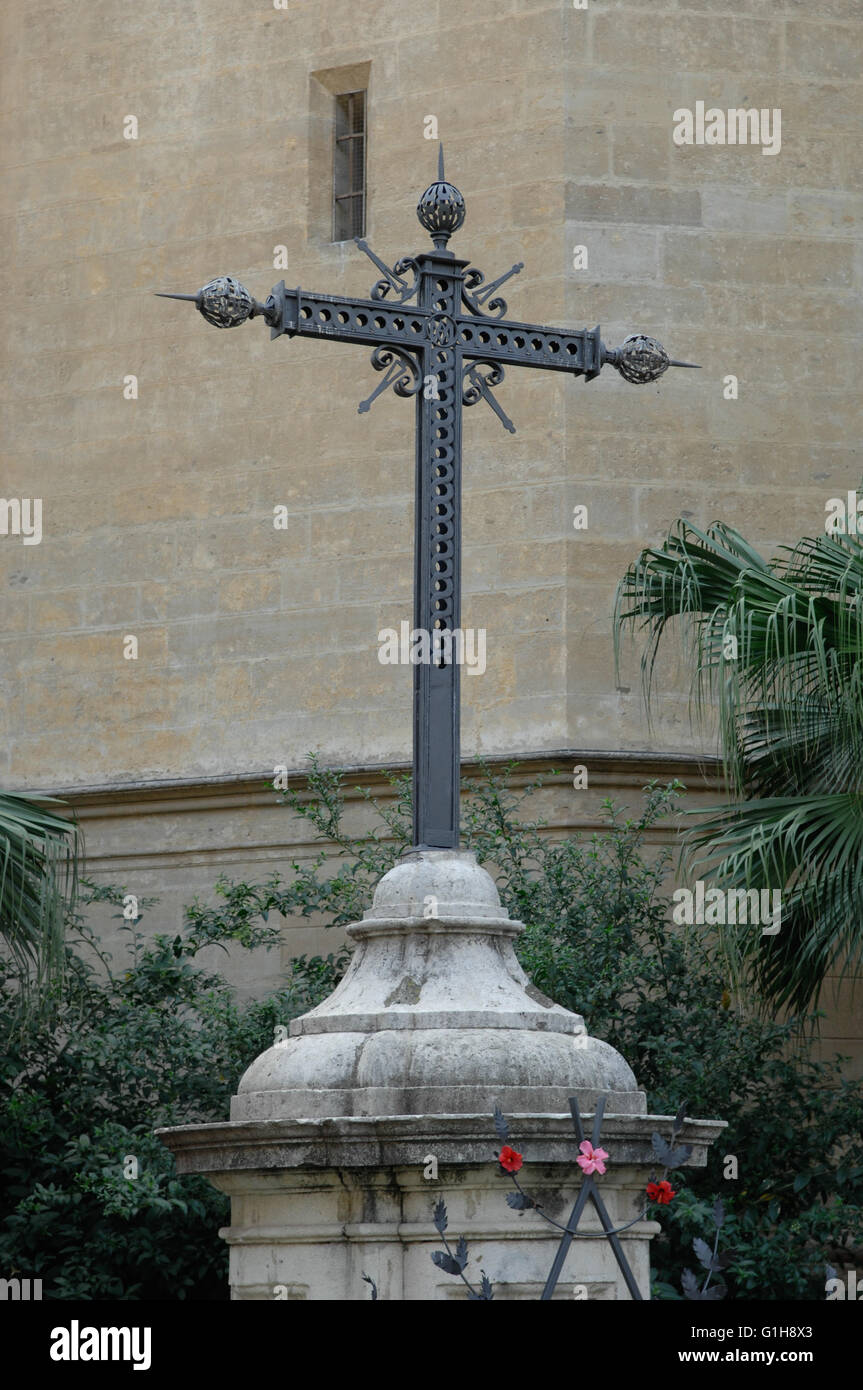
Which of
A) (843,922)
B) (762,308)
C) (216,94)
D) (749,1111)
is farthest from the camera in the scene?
(216,94)

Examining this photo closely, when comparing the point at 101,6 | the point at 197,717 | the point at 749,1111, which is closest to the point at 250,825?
the point at 197,717

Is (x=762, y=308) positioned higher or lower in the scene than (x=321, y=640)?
higher

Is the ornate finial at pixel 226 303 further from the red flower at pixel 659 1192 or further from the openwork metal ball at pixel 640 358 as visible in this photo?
the red flower at pixel 659 1192

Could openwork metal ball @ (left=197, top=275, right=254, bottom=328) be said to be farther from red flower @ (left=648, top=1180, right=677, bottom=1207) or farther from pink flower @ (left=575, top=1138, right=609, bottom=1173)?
red flower @ (left=648, top=1180, right=677, bottom=1207)

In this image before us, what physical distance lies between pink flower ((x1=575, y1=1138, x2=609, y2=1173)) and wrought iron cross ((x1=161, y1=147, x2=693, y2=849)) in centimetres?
100

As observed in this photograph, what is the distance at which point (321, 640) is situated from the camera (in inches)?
539

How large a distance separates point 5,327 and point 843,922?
7.80 m

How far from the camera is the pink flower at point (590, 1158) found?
17.9 ft

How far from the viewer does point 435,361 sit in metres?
6.36

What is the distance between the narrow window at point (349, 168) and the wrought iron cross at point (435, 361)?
787 cm

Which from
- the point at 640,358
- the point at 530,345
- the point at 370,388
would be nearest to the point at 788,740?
the point at 640,358

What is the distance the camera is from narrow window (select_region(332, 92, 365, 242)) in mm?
14312

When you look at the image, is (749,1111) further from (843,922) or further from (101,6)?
(101,6)

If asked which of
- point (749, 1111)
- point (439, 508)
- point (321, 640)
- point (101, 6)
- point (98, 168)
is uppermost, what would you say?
point (101, 6)
